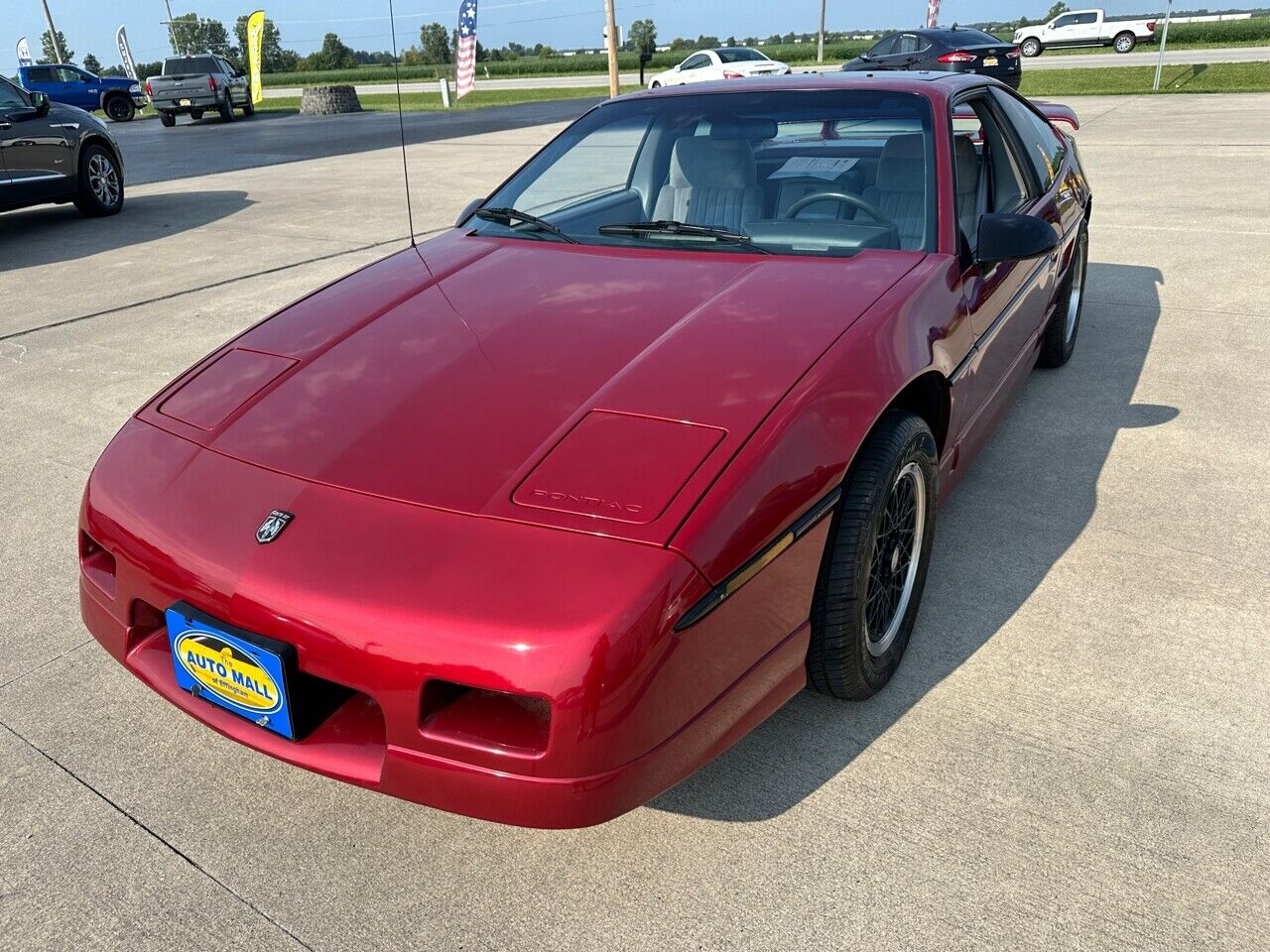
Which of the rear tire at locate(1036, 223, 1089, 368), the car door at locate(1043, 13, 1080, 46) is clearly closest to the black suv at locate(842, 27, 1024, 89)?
the rear tire at locate(1036, 223, 1089, 368)

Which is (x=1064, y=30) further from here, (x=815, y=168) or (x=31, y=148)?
(x=815, y=168)

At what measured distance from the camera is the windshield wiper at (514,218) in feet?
10.2

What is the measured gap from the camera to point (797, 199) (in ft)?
9.84

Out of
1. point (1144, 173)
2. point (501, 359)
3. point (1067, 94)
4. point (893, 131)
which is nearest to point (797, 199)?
point (893, 131)

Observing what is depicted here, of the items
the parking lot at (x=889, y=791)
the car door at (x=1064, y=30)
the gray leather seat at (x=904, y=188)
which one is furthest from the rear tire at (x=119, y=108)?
the car door at (x=1064, y=30)

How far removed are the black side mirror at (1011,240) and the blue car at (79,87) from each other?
99.0ft

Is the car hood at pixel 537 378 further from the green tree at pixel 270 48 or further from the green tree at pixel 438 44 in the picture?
the green tree at pixel 270 48

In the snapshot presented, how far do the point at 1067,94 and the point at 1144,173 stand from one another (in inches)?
448

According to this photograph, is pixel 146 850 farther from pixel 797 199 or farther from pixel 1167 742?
pixel 797 199

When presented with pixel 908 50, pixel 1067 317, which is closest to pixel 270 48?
pixel 908 50

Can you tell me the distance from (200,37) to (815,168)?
90431 mm

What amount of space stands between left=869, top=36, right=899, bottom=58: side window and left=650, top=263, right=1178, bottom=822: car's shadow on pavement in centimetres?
1506

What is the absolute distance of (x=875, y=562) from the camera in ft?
7.52

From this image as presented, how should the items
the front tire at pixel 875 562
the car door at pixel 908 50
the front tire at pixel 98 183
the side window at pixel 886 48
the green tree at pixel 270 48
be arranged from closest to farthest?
the front tire at pixel 875 562, the front tire at pixel 98 183, the car door at pixel 908 50, the side window at pixel 886 48, the green tree at pixel 270 48
